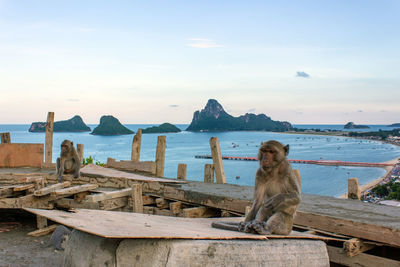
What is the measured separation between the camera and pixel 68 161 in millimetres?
10336

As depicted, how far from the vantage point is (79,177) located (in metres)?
10.4

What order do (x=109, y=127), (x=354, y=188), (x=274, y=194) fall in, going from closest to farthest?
(x=274, y=194) → (x=354, y=188) → (x=109, y=127)

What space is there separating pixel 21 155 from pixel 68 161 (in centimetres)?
336

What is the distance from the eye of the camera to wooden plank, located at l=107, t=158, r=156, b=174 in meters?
Answer: 11.1

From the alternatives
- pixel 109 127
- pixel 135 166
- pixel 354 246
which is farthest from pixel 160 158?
pixel 109 127

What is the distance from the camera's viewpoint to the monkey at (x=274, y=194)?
14.1ft

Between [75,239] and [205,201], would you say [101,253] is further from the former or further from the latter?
[205,201]

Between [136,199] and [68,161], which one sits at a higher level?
[68,161]

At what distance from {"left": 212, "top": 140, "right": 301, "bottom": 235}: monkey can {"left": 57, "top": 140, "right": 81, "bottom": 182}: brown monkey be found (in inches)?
274

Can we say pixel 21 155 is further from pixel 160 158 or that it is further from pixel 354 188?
pixel 354 188

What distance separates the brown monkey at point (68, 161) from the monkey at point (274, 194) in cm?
697

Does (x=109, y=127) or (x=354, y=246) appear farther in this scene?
(x=109, y=127)

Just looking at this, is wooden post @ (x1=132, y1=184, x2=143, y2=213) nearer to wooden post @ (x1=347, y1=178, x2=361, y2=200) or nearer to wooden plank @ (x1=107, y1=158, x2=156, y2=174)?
wooden plank @ (x1=107, y1=158, x2=156, y2=174)

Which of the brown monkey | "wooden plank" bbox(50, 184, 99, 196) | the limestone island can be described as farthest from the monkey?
the limestone island
